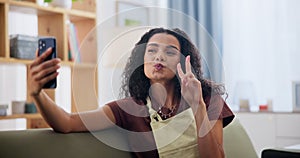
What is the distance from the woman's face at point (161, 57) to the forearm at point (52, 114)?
30 cm

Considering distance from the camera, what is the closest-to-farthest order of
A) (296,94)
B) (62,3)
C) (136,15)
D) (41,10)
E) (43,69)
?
(43,69) < (136,15) < (41,10) < (62,3) < (296,94)

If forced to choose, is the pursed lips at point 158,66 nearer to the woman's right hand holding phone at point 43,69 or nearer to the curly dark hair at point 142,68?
the curly dark hair at point 142,68

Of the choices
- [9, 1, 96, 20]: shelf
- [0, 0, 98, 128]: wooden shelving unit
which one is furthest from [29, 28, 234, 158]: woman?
[9, 1, 96, 20]: shelf

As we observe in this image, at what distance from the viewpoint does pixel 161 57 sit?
132cm

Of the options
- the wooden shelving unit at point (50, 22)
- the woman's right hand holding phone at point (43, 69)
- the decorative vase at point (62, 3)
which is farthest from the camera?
the decorative vase at point (62, 3)

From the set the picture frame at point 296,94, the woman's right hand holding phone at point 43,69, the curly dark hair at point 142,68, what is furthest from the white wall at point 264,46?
the woman's right hand holding phone at point 43,69

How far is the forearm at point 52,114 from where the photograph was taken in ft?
4.65

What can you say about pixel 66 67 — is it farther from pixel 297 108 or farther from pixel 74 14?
pixel 297 108

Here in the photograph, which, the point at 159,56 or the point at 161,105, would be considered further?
the point at 161,105

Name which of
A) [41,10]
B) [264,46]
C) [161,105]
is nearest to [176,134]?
[161,105]

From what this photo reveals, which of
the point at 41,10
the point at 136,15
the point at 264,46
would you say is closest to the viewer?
the point at 136,15

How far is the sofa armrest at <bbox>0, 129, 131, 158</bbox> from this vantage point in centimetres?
137

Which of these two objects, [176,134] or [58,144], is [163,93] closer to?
[176,134]

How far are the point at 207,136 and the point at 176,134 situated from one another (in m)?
0.12
